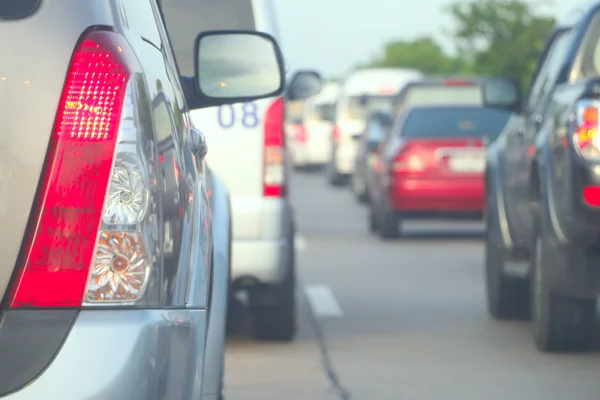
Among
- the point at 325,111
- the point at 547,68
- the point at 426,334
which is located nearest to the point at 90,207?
the point at 426,334

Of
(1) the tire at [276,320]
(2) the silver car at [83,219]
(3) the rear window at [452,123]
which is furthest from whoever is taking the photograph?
(3) the rear window at [452,123]

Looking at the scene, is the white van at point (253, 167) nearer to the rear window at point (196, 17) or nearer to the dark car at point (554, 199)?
the rear window at point (196, 17)

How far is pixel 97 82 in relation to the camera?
9.54 feet

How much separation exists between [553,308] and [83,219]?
4930 millimetres

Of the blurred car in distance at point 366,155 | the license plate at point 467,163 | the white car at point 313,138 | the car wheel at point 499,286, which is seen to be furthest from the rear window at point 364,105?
the car wheel at point 499,286

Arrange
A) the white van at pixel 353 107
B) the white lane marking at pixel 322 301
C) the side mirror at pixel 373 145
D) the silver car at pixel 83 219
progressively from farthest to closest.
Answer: the white van at pixel 353 107 → the side mirror at pixel 373 145 → the white lane marking at pixel 322 301 → the silver car at pixel 83 219

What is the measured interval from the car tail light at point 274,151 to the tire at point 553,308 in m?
1.32

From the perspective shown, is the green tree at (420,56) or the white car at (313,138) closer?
the white car at (313,138)

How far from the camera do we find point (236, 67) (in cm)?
462

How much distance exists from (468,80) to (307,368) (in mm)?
11822

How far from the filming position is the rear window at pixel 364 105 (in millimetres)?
29469

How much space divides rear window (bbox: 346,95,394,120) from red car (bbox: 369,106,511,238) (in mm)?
12071

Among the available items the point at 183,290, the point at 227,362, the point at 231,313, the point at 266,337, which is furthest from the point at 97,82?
the point at 231,313

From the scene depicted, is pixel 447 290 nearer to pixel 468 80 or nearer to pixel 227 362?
pixel 227 362
